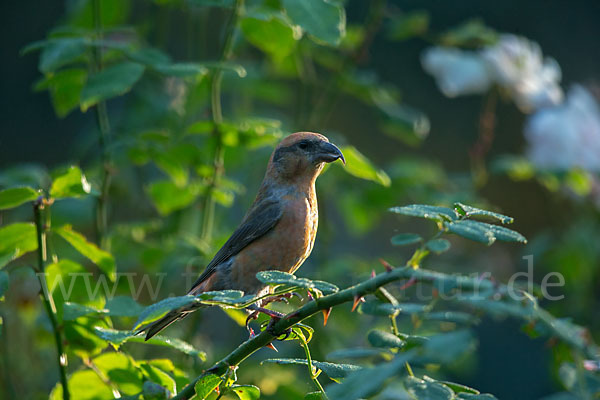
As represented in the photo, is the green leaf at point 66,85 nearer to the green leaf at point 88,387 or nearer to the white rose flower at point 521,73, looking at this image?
the green leaf at point 88,387

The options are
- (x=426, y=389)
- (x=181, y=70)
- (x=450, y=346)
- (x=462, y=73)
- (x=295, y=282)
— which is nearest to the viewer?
(x=450, y=346)

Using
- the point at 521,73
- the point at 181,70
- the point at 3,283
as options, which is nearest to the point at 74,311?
the point at 3,283

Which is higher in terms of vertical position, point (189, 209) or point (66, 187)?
point (66, 187)

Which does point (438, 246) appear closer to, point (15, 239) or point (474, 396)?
point (474, 396)

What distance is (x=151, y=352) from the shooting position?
3.43m

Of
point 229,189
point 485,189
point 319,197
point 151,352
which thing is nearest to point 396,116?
point 319,197

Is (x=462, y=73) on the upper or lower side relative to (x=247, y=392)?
upper

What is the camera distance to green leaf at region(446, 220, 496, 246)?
4.08 ft

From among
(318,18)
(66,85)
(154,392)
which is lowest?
(154,392)

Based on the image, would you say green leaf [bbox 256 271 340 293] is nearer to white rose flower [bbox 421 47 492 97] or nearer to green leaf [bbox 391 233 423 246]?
green leaf [bbox 391 233 423 246]

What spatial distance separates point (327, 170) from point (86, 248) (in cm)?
169

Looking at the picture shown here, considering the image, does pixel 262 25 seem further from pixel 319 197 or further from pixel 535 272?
pixel 535 272

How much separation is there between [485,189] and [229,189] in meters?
3.51

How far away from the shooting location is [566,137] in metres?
3.65
